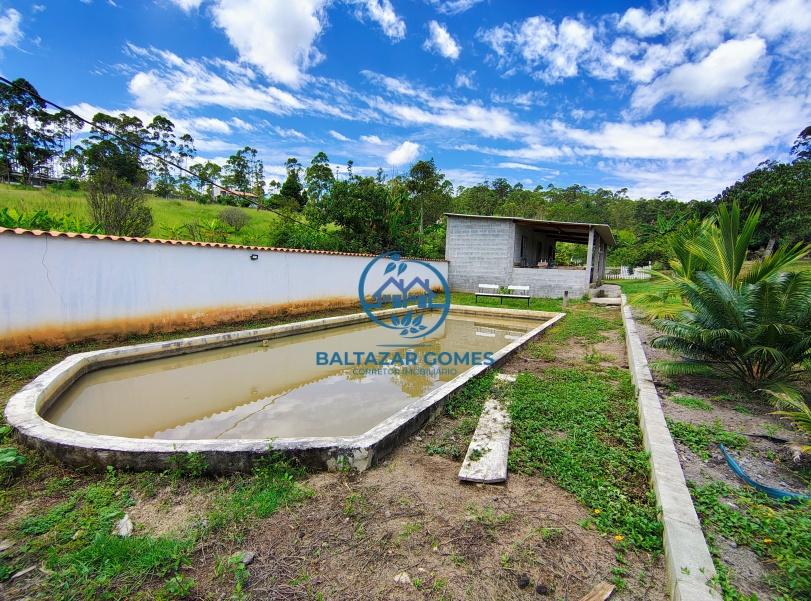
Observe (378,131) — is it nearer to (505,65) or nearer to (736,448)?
(505,65)

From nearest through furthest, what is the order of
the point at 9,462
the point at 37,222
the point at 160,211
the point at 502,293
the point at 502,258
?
1. the point at 9,462
2. the point at 37,222
3. the point at 502,293
4. the point at 502,258
5. the point at 160,211

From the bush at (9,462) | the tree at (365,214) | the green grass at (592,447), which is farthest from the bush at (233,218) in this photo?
the green grass at (592,447)

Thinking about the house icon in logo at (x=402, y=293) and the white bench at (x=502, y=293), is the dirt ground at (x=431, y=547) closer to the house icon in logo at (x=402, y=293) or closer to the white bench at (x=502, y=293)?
the house icon in logo at (x=402, y=293)

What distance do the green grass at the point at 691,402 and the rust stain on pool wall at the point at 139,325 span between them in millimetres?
8815

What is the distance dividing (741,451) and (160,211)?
126ft

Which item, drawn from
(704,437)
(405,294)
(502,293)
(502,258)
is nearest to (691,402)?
(704,437)

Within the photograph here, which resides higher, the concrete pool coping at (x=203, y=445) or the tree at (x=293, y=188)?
the tree at (x=293, y=188)

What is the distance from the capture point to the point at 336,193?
17.9 metres

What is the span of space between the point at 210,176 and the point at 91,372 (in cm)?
5361

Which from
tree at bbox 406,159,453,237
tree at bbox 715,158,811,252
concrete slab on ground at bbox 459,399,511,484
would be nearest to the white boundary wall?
concrete slab on ground at bbox 459,399,511,484

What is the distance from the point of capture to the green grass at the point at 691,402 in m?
4.26

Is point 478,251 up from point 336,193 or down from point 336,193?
down

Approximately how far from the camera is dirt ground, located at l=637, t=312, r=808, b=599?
1981mm

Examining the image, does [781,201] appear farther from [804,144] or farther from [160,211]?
[160,211]
